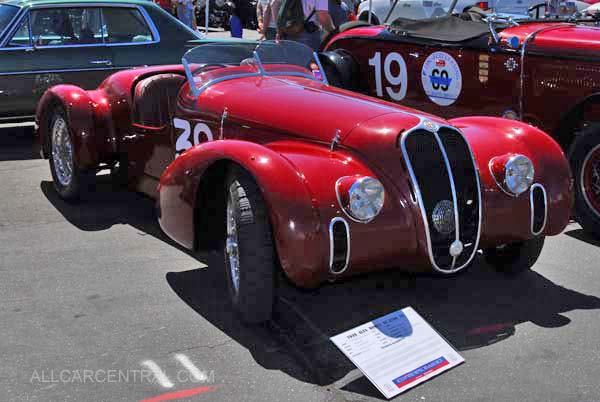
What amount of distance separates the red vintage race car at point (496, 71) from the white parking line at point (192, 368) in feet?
10.7

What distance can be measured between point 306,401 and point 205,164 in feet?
4.84

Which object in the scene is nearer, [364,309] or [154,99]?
[364,309]

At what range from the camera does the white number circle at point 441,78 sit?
697 centimetres

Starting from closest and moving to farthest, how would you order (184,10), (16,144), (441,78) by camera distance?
(441,78)
(16,144)
(184,10)

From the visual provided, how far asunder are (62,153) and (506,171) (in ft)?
12.2

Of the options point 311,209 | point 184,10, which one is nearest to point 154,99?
point 311,209

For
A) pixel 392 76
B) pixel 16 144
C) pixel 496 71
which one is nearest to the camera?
pixel 496 71

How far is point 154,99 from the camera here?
5.94 m

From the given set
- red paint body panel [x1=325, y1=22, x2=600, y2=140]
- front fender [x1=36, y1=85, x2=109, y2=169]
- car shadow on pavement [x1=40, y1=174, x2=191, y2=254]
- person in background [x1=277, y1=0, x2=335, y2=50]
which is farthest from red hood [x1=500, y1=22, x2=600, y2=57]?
front fender [x1=36, y1=85, x2=109, y2=169]

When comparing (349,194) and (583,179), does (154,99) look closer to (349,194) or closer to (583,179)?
(349,194)

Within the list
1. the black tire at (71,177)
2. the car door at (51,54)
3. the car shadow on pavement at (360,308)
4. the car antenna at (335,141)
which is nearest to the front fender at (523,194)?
the car shadow on pavement at (360,308)

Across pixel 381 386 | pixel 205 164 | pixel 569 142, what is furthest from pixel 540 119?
pixel 381 386

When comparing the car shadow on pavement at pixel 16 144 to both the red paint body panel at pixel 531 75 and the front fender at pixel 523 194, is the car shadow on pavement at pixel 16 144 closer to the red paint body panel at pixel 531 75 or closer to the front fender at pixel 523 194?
the red paint body panel at pixel 531 75

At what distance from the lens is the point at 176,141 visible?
547cm
